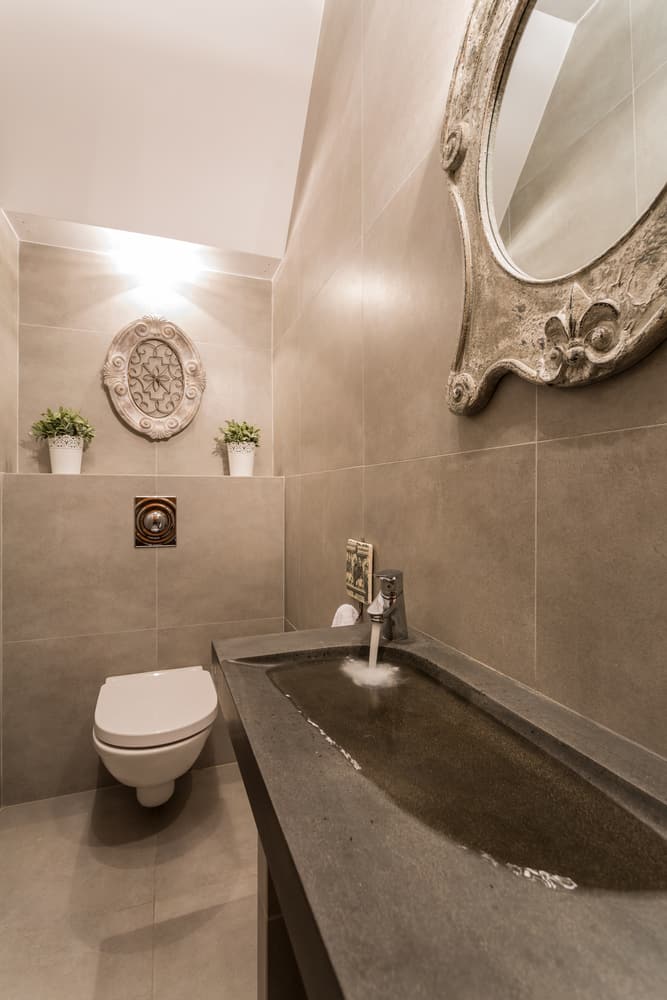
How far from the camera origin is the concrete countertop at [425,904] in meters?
0.29

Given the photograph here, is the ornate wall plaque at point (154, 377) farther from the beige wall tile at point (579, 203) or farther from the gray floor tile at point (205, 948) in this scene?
the beige wall tile at point (579, 203)

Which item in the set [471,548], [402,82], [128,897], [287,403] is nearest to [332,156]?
[402,82]

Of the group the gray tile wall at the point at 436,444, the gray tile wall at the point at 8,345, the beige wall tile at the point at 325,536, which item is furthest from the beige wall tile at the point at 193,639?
the gray tile wall at the point at 8,345

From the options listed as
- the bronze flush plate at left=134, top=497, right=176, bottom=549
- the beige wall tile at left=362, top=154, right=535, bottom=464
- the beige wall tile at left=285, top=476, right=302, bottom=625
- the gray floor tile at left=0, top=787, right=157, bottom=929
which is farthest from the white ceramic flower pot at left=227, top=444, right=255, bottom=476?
the gray floor tile at left=0, top=787, right=157, bottom=929

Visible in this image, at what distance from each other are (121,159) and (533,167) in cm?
185

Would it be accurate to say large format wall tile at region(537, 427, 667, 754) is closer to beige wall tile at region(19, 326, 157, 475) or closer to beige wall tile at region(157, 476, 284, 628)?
beige wall tile at region(157, 476, 284, 628)

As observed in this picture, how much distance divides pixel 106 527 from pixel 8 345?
0.90m

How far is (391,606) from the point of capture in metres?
0.99

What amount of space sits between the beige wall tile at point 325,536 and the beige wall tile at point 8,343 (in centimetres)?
130

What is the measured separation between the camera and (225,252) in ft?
7.79

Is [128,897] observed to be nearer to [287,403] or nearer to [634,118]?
[287,403]

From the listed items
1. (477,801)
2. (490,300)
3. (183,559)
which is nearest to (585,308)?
(490,300)

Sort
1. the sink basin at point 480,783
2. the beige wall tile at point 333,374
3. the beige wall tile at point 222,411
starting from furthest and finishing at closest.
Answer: the beige wall tile at point 222,411 < the beige wall tile at point 333,374 < the sink basin at point 480,783

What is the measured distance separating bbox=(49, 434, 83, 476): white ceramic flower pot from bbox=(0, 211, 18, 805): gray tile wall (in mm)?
179
